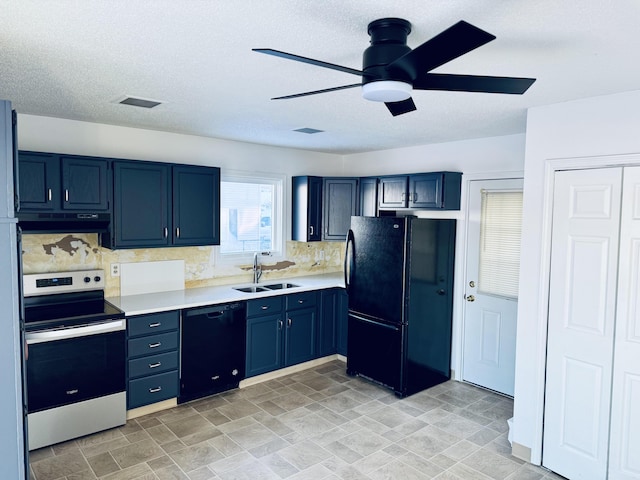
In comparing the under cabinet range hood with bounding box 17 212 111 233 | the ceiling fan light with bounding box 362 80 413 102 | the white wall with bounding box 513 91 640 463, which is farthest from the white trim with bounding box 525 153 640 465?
the under cabinet range hood with bounding box 17 212 111 233

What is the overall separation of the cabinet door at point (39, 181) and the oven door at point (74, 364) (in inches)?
37.3

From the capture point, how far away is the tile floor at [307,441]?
2.97m

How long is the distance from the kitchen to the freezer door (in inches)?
31.7

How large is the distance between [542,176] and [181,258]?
10.6ft

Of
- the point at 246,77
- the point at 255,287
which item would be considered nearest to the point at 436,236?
the point at 255,287

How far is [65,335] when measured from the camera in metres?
→ 3.20

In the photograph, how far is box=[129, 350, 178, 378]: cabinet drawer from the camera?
360cm

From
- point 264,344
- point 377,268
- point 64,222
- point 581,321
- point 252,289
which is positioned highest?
point 64,222

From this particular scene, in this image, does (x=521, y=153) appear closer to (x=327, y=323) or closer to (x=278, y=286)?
(x=327, y=323)

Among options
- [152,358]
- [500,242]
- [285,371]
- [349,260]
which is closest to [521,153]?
[500,242]

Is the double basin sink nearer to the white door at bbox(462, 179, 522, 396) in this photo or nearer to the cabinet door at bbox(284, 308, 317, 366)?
the cabinet door at bbox(284, 308, 317, 366)

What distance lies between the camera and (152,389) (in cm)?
370

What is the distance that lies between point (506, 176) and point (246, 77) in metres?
2.74

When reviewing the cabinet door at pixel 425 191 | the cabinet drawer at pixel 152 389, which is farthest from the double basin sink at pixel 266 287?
the cabinet door at pixel 425 191
